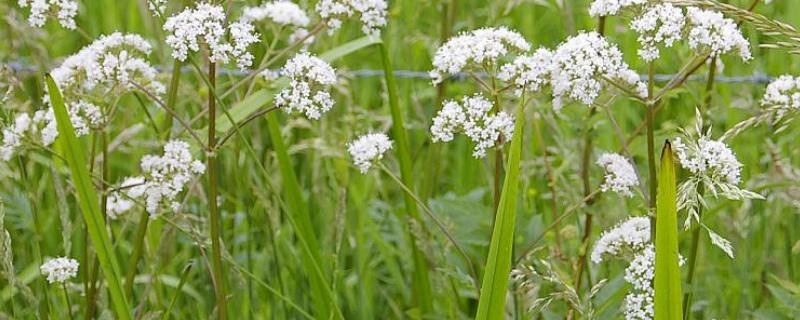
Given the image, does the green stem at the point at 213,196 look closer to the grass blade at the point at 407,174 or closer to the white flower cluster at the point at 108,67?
the white flower cluster at the point at 108,67

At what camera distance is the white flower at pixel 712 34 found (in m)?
2.36

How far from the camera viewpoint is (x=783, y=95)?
2.47 m

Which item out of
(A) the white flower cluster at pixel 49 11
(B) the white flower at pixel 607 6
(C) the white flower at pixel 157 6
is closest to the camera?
(C) the white flower at pixel 157 6

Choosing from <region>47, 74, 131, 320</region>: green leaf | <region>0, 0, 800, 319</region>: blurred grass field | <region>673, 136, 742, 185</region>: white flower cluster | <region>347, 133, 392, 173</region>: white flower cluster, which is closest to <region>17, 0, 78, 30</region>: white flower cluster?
<region>0, 0, 800, 319</region>: blurred grass field

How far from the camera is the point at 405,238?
11.7 ft

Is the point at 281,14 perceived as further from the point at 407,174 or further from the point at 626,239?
the point at 626,239

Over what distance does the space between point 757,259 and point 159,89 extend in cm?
193

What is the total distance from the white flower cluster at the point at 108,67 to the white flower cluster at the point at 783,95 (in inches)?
51.0

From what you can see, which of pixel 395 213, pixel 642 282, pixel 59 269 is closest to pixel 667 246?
pixel 642 282

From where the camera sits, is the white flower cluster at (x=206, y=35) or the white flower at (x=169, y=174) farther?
the white flower at (x=169, y=174)

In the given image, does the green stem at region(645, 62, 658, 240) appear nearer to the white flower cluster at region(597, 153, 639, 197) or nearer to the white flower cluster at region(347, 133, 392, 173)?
the white flower cluster at region(597, 153, 639, 197)

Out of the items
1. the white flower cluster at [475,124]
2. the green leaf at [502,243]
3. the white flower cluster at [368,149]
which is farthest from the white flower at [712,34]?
the white flower cluster at [368,149]

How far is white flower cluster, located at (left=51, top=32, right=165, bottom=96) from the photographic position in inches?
97.3

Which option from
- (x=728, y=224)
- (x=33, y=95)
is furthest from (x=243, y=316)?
(x=33, y=95)
